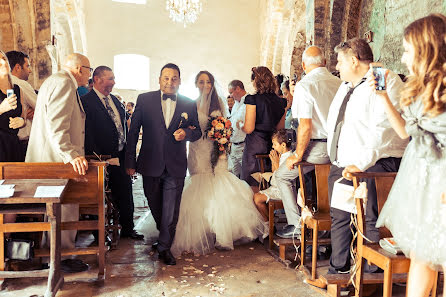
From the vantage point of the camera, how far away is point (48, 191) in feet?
10.1

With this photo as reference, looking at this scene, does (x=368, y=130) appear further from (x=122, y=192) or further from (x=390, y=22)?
(x=390, y=22)

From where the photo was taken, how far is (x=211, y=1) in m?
17.1

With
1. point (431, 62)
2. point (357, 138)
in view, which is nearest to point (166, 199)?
point (357, 138)

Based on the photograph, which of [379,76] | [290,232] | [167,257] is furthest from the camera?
[290,232]

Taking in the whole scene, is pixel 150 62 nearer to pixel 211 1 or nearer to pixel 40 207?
pixel 211 1

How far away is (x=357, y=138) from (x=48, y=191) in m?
2.31

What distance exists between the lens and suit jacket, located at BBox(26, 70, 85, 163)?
11.2 ft

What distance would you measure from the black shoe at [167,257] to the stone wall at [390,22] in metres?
4.62

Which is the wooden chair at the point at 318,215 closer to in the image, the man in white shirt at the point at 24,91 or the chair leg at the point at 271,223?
the chair leg at the point at 271,223

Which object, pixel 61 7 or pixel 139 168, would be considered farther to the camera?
pixel 61 7

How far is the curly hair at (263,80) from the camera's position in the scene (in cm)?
497

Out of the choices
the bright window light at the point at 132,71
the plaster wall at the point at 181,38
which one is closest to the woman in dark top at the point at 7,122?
the plaster wall at the point at 181,38

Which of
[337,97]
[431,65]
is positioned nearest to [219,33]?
[337,97]

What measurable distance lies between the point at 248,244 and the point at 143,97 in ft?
6.68
